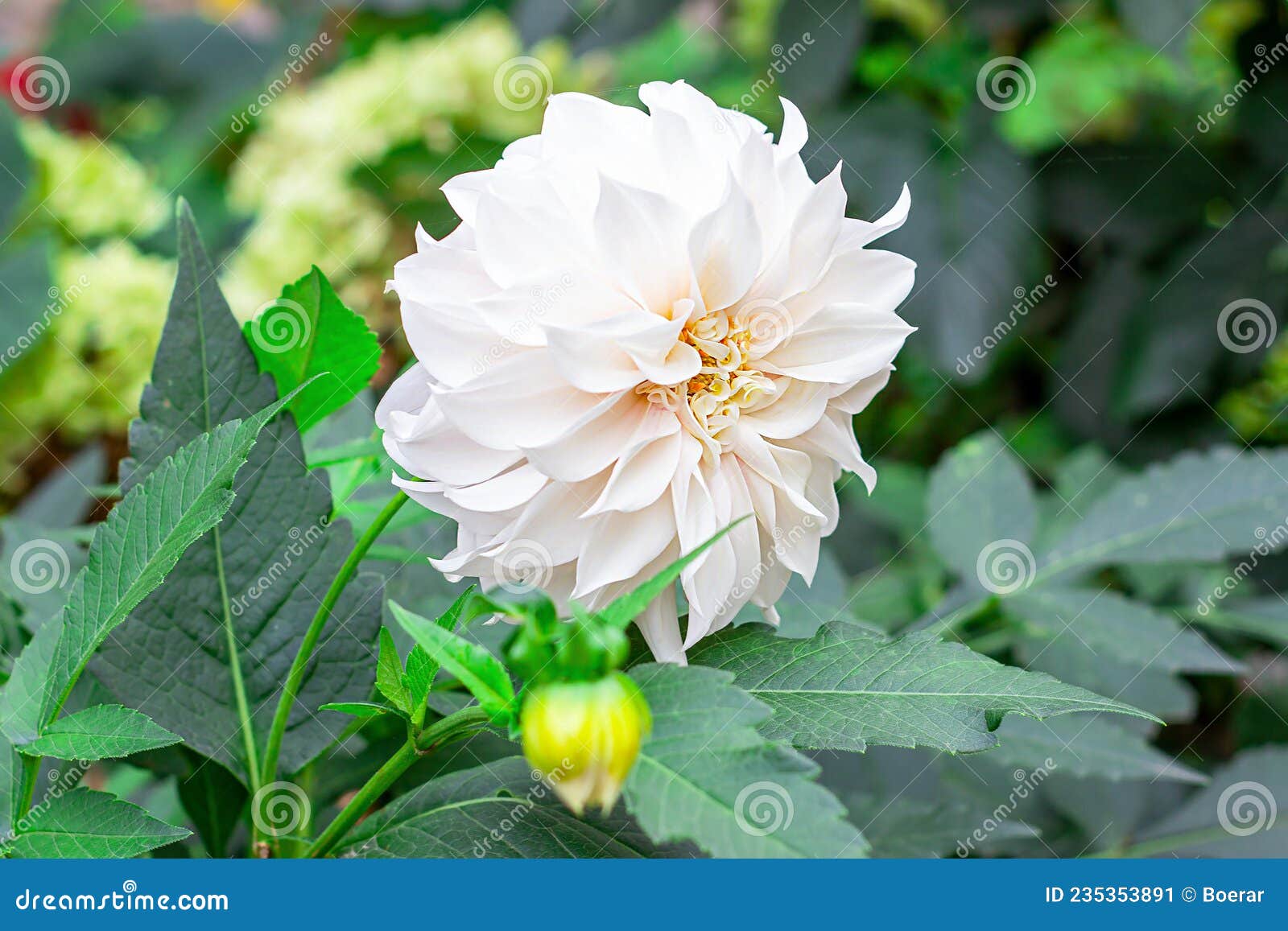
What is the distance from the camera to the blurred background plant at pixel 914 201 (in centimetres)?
91

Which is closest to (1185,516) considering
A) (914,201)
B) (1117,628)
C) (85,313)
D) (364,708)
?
(1117,628)

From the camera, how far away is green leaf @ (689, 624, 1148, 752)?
11.3 inches

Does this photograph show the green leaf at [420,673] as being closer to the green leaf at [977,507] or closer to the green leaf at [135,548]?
the green leaf at [135,548]

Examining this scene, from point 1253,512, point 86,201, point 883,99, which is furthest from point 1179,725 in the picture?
point 86,201

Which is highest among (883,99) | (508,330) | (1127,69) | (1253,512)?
(1127,69)

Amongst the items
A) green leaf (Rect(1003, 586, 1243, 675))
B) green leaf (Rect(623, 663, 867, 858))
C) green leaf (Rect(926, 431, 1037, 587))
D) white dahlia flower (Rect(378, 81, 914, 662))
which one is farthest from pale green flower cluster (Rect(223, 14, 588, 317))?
green leaf (Rect(623, 663, 867, 858))

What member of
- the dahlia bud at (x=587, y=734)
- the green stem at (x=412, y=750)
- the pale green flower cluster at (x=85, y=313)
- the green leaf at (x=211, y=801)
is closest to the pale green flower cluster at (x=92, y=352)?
the pale green flower cluster at (x=85, y=313)

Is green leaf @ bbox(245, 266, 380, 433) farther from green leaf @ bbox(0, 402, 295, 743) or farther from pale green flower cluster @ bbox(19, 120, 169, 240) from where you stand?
pale green flower cluster @ bbox(19, 120, 169, 240)

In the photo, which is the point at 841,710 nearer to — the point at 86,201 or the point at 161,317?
the point at 161,317

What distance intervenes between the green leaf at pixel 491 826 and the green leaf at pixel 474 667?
0.20 ft

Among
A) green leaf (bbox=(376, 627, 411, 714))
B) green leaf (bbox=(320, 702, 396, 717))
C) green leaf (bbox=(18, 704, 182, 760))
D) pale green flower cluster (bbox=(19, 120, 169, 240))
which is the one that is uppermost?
pale green flower cluster (bbox=(19, 120, 169, 240))

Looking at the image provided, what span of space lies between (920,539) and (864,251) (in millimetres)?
605

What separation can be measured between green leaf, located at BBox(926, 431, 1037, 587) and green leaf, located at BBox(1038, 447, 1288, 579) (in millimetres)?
28

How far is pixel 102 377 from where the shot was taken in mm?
1085
